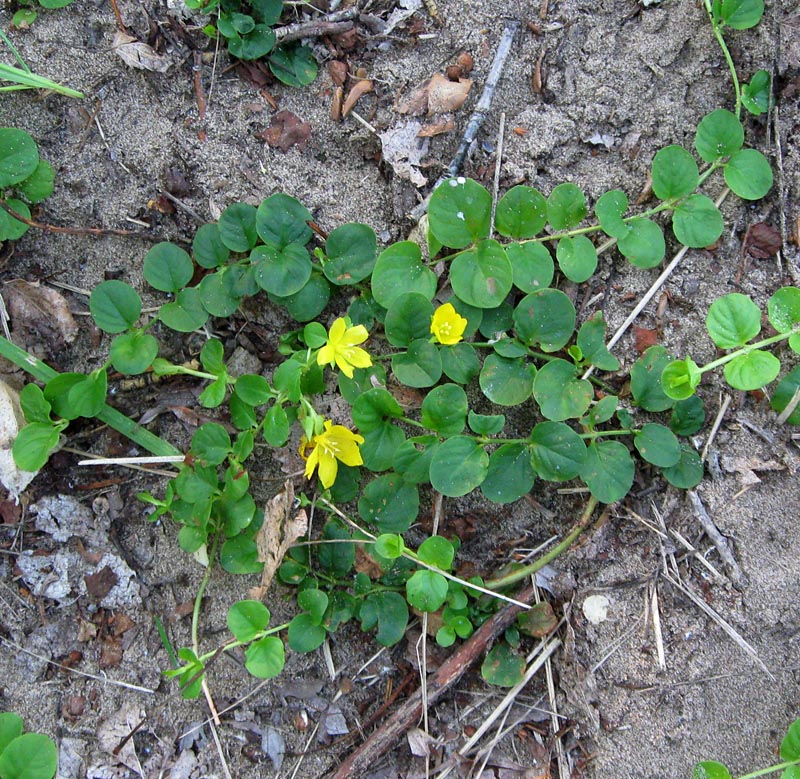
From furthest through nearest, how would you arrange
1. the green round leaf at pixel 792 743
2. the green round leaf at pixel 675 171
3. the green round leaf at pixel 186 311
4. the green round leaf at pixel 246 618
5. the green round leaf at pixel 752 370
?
1. the green round leaf at pixel 186 311
2. the green round leaf at pixel 675 171
3. the green round leaf at pixel 246 618
4. the green round leaf at pixel 752 370
5. the green round leaf at pixel 792 743

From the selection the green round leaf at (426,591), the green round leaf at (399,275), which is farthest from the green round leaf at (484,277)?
the green round leaf at (426,591)

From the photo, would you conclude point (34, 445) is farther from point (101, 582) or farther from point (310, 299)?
point (310, 299)

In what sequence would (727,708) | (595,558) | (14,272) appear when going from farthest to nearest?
(14,272)
(595,558)
(727,708)

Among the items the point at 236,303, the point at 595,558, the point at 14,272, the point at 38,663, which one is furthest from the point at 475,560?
the point at 14,272

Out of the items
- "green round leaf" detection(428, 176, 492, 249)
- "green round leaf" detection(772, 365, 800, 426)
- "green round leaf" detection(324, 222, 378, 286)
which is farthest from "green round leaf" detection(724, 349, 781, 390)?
"green round leaf" detection(324, 222, 378, 286)

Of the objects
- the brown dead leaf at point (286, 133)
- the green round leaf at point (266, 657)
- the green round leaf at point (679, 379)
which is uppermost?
the brown dead leaf at point (286, 133)

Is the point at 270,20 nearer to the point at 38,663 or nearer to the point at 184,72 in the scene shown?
the point at 184,72

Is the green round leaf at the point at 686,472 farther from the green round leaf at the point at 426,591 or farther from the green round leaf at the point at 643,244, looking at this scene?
the green round leaf at the point at 426,591
